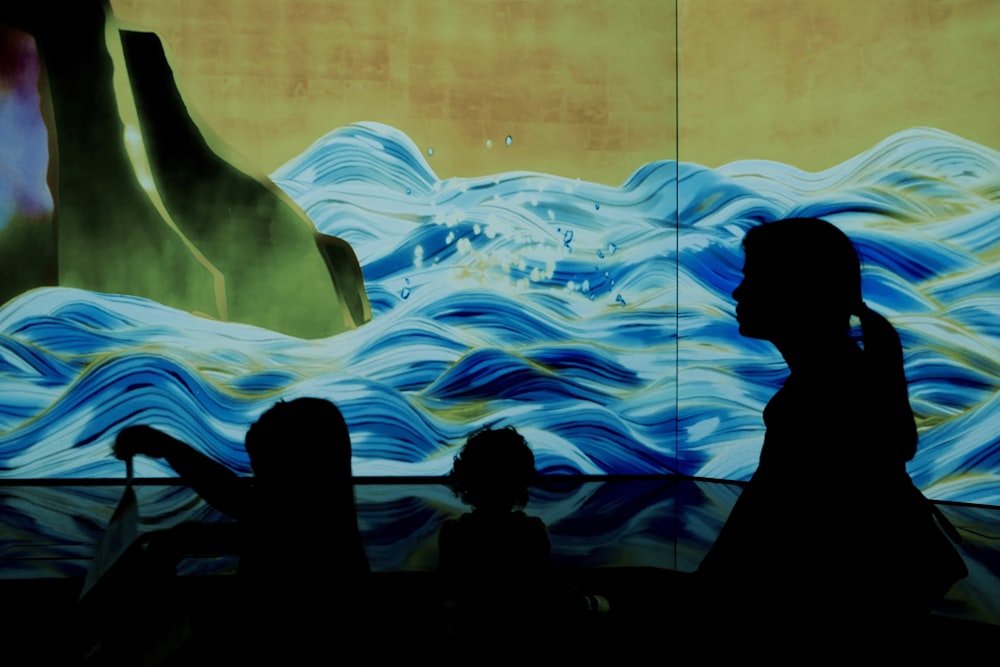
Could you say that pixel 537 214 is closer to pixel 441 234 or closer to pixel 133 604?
pixel 441 234

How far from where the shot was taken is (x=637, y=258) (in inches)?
217

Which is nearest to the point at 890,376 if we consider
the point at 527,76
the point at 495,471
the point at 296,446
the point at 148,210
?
the point at 296,446

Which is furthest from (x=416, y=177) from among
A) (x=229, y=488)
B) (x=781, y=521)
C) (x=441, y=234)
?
(x=781, y=521)

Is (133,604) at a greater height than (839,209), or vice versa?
(839,209)

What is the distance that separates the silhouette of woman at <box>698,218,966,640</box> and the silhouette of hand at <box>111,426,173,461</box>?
2.38ft

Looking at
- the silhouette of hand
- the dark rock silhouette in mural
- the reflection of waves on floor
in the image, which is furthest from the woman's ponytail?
the dark rock silhouette in mural

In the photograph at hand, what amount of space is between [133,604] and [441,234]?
4412mm

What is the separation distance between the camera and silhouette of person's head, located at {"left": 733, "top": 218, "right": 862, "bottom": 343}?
94 cm

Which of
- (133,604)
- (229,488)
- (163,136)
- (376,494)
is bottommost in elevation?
(376,494)

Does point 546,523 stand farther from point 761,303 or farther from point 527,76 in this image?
point 761,303

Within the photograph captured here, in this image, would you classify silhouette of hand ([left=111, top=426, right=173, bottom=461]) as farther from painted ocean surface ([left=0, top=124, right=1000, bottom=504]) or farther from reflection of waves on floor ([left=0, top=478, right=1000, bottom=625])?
painted ocean surface ([left=0, top=124, right=1000, bottom=504])

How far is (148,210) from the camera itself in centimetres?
533

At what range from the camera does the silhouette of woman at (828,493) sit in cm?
80

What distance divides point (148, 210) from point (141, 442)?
14.8 feet
